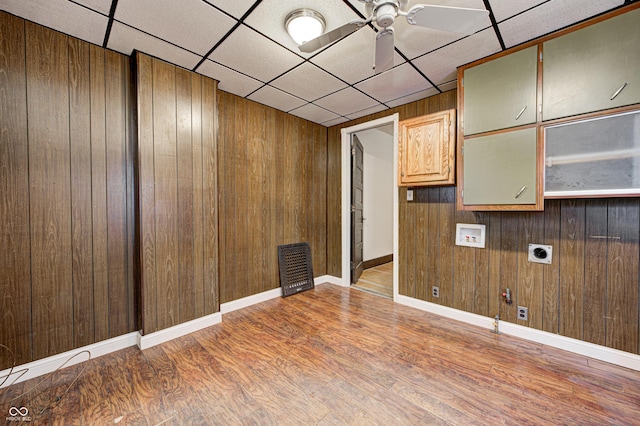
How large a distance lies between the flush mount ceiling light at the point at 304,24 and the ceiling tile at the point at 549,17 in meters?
1.38

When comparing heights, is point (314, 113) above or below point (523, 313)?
above

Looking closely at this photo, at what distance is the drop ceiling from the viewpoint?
1.74 meters

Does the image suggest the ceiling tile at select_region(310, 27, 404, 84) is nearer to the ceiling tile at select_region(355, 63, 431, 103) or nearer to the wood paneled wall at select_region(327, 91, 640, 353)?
the ceiling tile at select_region(355, 63, 431, 103)

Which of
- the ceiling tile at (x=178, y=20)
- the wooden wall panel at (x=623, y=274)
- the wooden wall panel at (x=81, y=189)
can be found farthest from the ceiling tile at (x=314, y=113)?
the wooden wall panel at (x=623, y=274)

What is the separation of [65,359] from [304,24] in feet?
10.5

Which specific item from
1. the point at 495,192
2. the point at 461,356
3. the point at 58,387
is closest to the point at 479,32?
the point at 495,192

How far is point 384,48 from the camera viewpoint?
171 centimetres

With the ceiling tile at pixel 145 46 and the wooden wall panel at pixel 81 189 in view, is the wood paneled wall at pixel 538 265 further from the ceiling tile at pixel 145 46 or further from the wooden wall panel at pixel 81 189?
the wooden wall panel at pixel 81 189

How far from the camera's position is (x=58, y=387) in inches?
72.1

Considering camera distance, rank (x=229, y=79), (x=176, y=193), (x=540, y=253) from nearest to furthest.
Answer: (x=540, y=253), (x=176, y=193), (x=229, y=79)

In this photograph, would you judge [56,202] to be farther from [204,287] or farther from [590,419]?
[590,419]

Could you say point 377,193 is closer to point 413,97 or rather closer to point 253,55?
point 413,97

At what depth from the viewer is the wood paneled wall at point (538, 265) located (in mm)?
2036

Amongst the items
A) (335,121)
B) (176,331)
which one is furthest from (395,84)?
(176,331)
